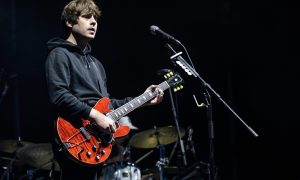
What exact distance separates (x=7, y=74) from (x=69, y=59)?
311cm

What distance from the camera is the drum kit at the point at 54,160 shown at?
5.18 meters

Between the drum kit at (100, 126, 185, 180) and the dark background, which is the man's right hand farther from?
the dark background

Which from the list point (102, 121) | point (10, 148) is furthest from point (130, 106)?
point (10, 148)

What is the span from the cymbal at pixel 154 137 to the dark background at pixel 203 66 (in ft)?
2.47

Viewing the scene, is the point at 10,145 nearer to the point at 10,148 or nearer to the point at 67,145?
the point at 10,148

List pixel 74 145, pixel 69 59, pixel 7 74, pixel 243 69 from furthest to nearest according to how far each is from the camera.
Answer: pixel 243 69 < pixel 7 74 < pixel 69 59 < pixel 74 145

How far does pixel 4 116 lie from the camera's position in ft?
19.9

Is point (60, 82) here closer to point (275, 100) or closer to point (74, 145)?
point (74, 145)

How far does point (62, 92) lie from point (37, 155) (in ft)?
8.76

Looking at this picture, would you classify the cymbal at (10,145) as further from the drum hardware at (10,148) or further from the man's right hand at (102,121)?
the man's right hand at (102,121)

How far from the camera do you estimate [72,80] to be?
3.04m

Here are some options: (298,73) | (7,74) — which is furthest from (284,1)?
(7,74)

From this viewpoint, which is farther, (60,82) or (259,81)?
(259,81)

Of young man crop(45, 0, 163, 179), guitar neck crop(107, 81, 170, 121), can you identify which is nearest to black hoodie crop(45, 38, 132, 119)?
young man crop(45, 0, 163, 179)
